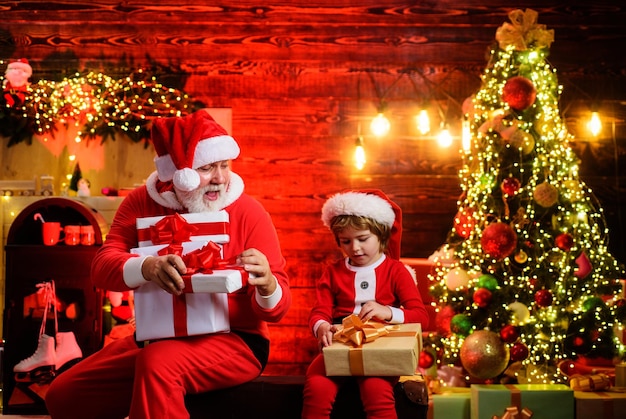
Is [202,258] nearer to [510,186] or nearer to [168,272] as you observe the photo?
[168,272]

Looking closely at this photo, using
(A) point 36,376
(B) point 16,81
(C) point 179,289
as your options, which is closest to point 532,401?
(C) point 179,289

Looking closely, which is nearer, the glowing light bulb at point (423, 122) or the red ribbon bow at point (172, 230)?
the red ribbon bow at point (172, 230)

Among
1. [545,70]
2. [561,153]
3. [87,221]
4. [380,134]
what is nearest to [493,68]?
[545,70]

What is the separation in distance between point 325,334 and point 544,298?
1.69 metres

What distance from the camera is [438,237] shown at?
5109 mm

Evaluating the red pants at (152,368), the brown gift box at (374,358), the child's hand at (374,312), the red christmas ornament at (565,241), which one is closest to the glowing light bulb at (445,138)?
the red christmas ornament at (565,241)

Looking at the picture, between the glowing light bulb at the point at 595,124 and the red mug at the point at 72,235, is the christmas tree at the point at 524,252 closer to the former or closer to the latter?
the glowing light bulb at the point at 595,124

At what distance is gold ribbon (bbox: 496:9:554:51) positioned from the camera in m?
4.17

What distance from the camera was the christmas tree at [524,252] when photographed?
396 centimetres

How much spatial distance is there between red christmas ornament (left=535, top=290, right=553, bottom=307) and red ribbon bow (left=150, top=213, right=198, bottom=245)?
218cm

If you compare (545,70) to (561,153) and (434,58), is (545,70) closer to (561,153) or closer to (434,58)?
(561,153)

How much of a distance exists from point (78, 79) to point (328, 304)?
2.75 metres

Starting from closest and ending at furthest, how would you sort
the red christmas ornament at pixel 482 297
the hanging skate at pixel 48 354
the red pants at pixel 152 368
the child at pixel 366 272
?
the red pants at pixel 152 368 → the child at pixel 366 272 → the red christmas ornament at pixel 482 297 → the hanging skate at pixel 48 354

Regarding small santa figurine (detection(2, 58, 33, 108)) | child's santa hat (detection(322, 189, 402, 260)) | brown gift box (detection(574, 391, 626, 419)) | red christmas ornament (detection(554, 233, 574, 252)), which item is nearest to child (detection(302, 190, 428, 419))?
child's santa hat (detection(322, 189, 402, 260))
